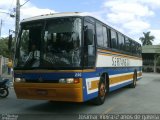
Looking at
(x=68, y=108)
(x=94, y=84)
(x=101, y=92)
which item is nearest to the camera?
(x=94, y=84)

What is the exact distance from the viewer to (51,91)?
35.2 ft

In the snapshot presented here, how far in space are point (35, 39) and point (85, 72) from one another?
194 cm

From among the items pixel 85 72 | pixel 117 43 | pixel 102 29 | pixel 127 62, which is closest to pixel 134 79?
pixel 127 62

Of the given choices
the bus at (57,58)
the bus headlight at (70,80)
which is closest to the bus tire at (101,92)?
the bus at (57,58)

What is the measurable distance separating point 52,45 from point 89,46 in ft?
4.18

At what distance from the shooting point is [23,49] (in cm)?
1141

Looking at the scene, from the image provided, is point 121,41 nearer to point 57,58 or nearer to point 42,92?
point 57,58

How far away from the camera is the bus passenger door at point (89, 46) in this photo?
1100 centimetres

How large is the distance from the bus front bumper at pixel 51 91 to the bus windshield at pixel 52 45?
1.89 feet

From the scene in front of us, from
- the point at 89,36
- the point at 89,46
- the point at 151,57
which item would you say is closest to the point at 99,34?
the point at 89,46

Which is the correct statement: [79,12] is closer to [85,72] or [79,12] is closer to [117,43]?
[85,72]

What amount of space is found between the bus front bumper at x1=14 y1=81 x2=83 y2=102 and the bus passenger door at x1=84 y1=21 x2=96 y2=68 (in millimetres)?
982

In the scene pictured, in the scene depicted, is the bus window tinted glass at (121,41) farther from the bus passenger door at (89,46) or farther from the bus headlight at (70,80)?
the bus headlight at (70,80)

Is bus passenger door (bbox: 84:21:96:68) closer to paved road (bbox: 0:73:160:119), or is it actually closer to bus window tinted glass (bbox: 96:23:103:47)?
bus window tinted glass (bbox: 96:23:103:47)
